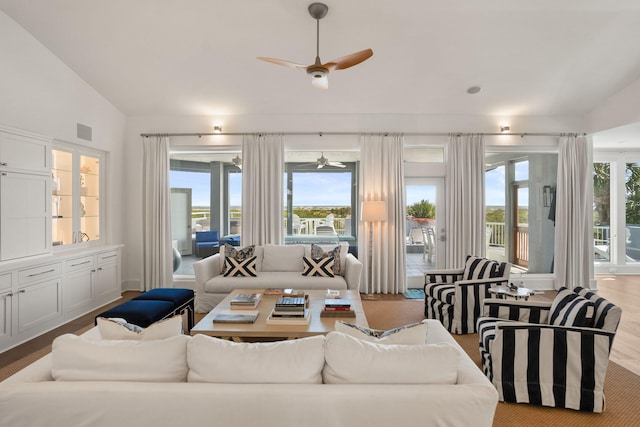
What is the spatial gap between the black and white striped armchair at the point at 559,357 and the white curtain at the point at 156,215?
200 inches

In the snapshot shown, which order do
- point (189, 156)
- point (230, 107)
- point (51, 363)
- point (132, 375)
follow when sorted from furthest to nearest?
1. point (189, 156)
2. point (230, 107)
3. point (51, 363)
4. point (132, 375)

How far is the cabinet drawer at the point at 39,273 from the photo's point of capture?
3.70 metres

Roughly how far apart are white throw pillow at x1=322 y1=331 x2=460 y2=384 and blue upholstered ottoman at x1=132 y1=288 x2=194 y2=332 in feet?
8.75

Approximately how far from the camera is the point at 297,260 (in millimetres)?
5273

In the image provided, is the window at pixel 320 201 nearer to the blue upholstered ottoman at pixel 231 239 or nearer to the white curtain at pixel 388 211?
the white curtain at pixel 388 211

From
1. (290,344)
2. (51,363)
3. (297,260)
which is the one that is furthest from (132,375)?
(297,260)

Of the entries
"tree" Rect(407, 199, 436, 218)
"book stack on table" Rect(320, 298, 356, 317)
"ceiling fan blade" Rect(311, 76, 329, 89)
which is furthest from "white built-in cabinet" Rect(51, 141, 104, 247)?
"tree" Rect(407, 199, 436, 218)

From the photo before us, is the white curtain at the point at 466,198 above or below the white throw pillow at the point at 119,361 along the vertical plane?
above

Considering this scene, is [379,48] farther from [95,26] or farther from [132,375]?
[132,375]

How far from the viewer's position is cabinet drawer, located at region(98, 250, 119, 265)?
4.99m

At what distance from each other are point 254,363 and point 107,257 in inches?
182

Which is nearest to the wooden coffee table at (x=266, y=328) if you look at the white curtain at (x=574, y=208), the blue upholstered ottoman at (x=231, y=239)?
the blue upholstered ottoman at (x=231, y=239)

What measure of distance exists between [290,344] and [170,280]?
4.92 m

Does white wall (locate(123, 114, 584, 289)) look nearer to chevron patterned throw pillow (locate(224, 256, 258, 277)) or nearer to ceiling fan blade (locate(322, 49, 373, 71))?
chevron patterned throw pillow (locate(224, 256, 258, 277))
